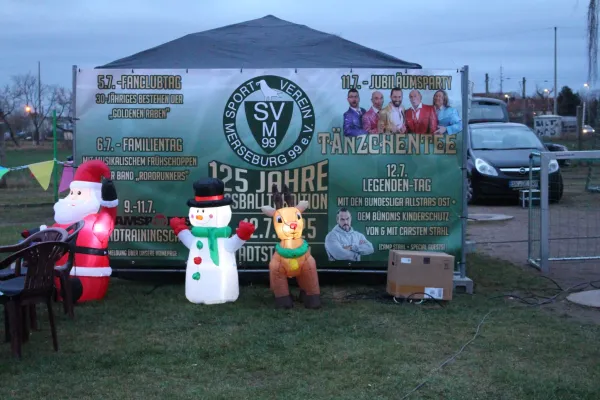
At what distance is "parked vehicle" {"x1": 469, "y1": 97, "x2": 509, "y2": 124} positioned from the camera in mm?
23312

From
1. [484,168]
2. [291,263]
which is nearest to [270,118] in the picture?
[291,263]

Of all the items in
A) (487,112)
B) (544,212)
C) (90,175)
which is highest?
(487,112)

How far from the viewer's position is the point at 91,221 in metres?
8.05

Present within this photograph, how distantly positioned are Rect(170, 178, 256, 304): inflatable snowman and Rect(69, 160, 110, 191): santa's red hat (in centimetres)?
113

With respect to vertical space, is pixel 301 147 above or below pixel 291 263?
above

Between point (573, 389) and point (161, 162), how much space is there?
5.28 meters

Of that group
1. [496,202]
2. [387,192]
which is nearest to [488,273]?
[387,192]

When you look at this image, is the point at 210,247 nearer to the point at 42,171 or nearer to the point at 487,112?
the point at 42,171

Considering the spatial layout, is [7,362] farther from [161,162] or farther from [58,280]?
[161,162]

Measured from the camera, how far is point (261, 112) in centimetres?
859

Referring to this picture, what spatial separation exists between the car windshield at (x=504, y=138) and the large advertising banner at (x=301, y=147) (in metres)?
9.34

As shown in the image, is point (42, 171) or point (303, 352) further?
point (42, 171)

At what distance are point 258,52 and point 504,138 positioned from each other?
33.0ft

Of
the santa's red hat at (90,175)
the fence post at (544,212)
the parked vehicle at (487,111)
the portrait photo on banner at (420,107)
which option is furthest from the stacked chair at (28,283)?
the parked vehicle at (487,111)
